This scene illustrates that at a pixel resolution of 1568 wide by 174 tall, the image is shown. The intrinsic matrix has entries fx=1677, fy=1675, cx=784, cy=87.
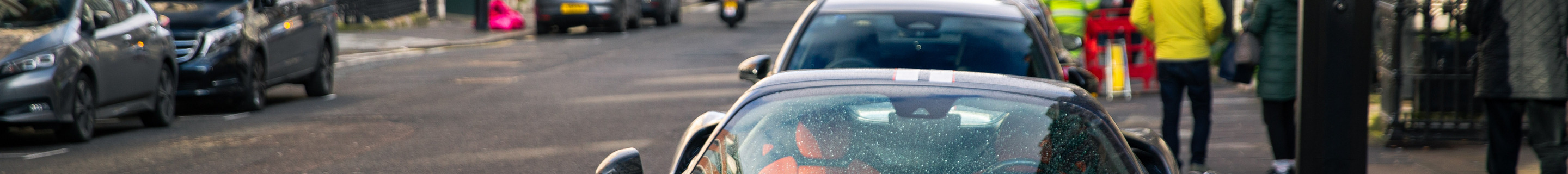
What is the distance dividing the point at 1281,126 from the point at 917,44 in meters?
2.01

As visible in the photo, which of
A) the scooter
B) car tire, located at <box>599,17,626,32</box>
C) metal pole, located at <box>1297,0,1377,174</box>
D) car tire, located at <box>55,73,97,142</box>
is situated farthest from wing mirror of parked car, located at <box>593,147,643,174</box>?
the scooter

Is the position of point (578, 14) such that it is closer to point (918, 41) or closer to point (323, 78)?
point (323, 78)

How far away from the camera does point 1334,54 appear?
389 centimetres

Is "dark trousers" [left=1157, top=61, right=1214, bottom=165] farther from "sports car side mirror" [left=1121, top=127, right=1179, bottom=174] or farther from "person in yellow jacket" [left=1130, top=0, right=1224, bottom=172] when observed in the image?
"sports car side mirror" [left=1121, top=127, right=1179, bottom=174]

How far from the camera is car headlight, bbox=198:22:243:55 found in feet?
33.8

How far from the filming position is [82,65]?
845cm

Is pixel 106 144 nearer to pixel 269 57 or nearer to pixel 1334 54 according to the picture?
pixel 269 57

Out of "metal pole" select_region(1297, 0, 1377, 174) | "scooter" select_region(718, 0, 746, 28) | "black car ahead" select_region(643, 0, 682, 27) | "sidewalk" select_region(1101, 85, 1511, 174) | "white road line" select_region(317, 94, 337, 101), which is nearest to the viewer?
"metal pole" select_region(1297, 0, 1377, 174)

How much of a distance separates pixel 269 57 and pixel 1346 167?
855 cm

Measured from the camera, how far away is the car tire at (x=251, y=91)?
10.4 m

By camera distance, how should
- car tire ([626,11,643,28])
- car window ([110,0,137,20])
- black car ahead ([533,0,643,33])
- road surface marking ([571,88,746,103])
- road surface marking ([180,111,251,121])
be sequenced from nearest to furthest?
car window ([110,0,137,20]) < road surface marking ([180,111,251,121]) < road surface marking ([571,88,746,103]) < black car ahead ([533,0,643,33]) < car tire ([626,11,643,28])

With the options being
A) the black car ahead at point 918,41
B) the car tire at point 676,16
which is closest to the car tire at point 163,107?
the black car ahead at point 918,41

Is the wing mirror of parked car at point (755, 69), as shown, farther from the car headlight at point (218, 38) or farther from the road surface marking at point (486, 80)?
the road surface marking at point (486, 80)

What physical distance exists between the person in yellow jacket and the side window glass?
5478 mm
